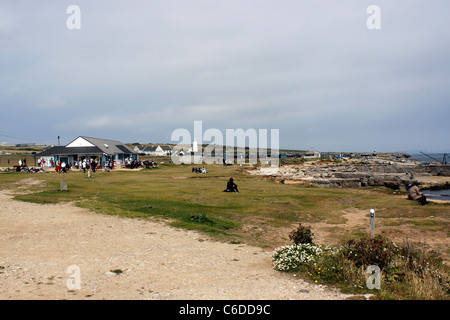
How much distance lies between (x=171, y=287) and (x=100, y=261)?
3.13 m

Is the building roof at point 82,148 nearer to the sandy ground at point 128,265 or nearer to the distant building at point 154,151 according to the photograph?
the sandy ground at point 128,265

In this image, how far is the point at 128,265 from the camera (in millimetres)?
10414

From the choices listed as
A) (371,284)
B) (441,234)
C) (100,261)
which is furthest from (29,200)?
(441,234)

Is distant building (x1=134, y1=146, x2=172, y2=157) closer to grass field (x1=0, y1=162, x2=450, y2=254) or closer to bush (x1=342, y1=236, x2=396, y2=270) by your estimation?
grass field (x1=0, y1=162, x2=450, y2=254)

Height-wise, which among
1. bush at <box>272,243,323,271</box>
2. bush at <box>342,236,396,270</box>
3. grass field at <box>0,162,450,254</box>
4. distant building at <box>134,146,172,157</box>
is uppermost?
distant building at <box>134,146,172,157</box>

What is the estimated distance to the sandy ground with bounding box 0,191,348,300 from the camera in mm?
8172

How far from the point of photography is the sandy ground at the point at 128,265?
8.17 metres

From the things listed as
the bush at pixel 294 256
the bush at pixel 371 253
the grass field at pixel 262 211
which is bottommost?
the grass field at pixel 262 211

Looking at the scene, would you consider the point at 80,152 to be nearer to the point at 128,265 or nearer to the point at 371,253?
the point at 128,265

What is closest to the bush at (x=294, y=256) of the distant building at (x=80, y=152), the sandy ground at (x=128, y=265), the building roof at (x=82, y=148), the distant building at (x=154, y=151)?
the sandy ground at (x=128, y=265)

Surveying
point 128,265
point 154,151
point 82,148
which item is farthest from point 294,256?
point 154,151

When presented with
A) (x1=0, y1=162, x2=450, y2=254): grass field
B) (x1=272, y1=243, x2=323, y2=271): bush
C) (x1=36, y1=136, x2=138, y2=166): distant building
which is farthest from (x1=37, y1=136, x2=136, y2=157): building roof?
(x1=272, y1=243, x2=323, y2=271): bush
